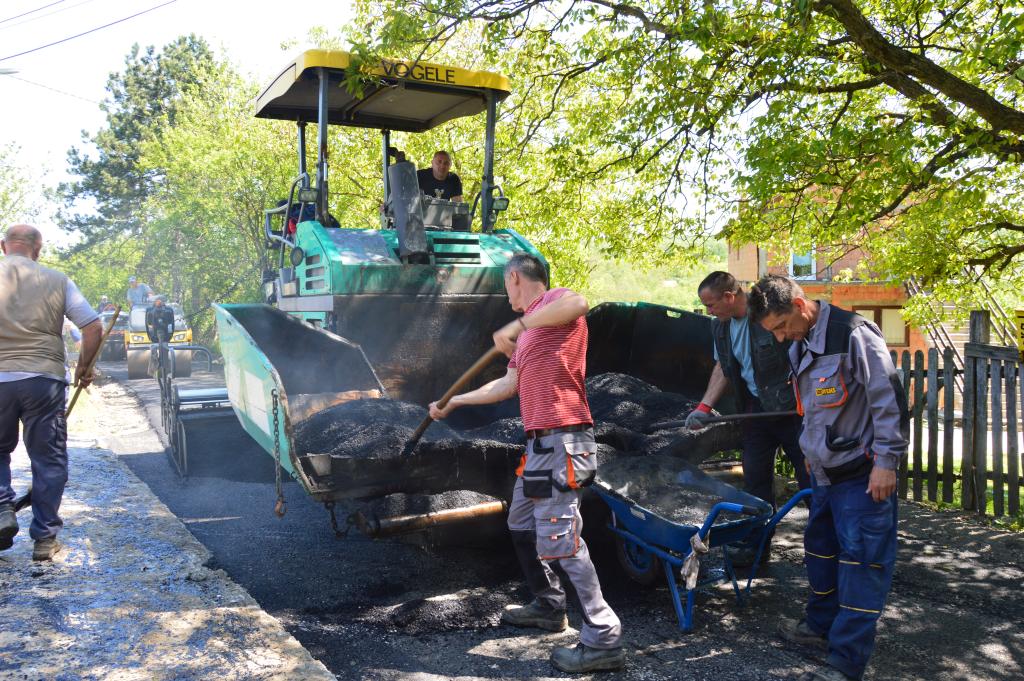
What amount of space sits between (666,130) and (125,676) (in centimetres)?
618

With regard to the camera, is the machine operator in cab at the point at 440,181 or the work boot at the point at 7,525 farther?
the machine operator in cab at the point at 440,181

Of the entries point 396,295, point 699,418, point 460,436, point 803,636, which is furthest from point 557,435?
point 396,295

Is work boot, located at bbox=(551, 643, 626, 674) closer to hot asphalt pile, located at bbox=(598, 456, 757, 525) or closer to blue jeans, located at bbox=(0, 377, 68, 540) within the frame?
hot asphalt pile, located at bbox=(598, 456, 757, 525)

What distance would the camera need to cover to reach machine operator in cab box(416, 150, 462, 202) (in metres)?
6.84

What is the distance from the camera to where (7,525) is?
14.7 feet

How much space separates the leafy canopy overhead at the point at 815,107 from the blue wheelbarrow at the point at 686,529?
2.62 m

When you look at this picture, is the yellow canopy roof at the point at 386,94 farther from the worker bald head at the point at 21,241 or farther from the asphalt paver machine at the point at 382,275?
the worker bald head at the point at 21,241

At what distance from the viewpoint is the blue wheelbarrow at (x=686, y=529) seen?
3.60 meters

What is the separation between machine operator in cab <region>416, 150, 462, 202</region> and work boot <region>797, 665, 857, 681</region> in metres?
4.69

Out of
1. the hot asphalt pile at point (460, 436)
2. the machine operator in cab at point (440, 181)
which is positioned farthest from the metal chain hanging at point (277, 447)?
the machine operator in cab at point (440, 181)

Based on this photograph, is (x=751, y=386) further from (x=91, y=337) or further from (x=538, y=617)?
(x=91, y=337)

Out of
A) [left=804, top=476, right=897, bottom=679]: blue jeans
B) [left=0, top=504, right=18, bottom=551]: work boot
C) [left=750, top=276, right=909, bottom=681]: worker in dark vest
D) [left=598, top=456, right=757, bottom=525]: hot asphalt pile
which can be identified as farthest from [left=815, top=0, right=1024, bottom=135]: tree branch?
[left=0, top=504, right=18, bottom=551]: work boot

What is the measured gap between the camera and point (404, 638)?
3707 mm

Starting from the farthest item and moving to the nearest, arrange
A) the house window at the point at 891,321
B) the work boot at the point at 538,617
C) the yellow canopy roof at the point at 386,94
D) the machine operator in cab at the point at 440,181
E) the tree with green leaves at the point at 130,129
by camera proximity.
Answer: the tree with green leaves at the point at 130,129
the house window at the point at 891,321
the machine operator in cab at the point at 440,181
the yellow canopy roof at the point at 386,94
the work boot at the point at 538,617
